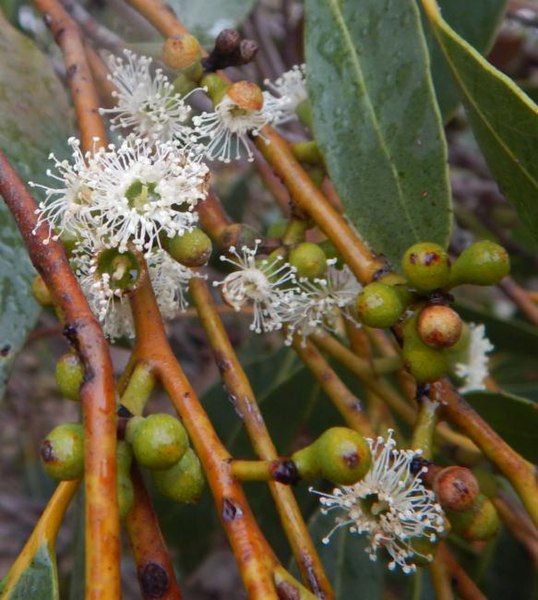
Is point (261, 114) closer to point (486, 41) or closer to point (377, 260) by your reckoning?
point (377, 260)

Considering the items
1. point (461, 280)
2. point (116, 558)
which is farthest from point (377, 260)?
point (116, 558)

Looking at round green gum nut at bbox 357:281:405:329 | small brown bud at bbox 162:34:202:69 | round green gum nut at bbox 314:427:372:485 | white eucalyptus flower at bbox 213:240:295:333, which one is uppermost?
small brown bud at bbox 162:34:202:69

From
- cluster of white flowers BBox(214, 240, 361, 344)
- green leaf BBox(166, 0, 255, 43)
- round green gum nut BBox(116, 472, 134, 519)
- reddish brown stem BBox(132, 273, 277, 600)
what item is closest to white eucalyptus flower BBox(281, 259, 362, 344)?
cluster of white flowers BBox(214, 240, 361, 344)

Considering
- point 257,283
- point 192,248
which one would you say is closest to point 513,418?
point 257,283

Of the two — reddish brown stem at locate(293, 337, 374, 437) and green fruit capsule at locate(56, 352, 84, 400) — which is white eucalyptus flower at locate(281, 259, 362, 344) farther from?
green fruit capsule at locate(56, 352, 84, 400)

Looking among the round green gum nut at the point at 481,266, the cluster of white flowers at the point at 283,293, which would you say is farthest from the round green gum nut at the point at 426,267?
the cluster of white flowers at the point at 283,293

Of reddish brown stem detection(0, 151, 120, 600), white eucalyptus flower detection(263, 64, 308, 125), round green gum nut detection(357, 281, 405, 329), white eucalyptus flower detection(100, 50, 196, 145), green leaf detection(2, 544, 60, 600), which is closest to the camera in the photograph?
reddish brown stem detection(0, 151, 120, 600)

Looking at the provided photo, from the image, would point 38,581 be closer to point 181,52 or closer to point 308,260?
point 308,260

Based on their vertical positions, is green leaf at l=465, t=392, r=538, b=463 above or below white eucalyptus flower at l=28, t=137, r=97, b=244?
below
